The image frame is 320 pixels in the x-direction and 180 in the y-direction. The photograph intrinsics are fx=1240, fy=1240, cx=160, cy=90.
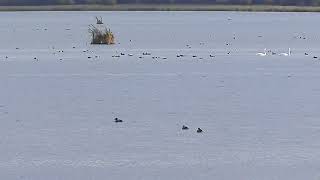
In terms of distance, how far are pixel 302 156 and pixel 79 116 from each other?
6.19 meters

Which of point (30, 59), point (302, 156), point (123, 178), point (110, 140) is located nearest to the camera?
point (123, 178)

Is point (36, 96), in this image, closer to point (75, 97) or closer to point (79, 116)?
point (75, 97)

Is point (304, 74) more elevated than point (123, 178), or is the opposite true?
point (123, 178)

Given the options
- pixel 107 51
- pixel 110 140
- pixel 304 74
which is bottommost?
pixel 107 51

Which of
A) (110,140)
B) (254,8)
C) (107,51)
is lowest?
(254,8)

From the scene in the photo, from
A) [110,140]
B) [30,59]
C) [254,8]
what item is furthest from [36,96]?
[254,8]

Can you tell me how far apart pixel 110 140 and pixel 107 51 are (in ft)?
95.6

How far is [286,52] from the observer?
4819 centimetres

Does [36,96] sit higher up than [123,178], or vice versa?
[123,178]

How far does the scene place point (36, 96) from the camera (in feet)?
90.7

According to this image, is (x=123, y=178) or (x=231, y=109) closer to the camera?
(x=123, y=178)

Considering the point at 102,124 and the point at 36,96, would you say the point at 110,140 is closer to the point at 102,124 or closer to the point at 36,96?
the point at 102,124

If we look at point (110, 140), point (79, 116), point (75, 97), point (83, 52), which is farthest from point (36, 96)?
point (83, 52)

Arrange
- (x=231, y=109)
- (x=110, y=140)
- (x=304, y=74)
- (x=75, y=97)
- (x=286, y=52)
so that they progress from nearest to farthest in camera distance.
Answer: (x=110, y=140)
(x=231, y=109)
(x=75, y=97)
(x=304, y=74)
(x=286, y=52)
